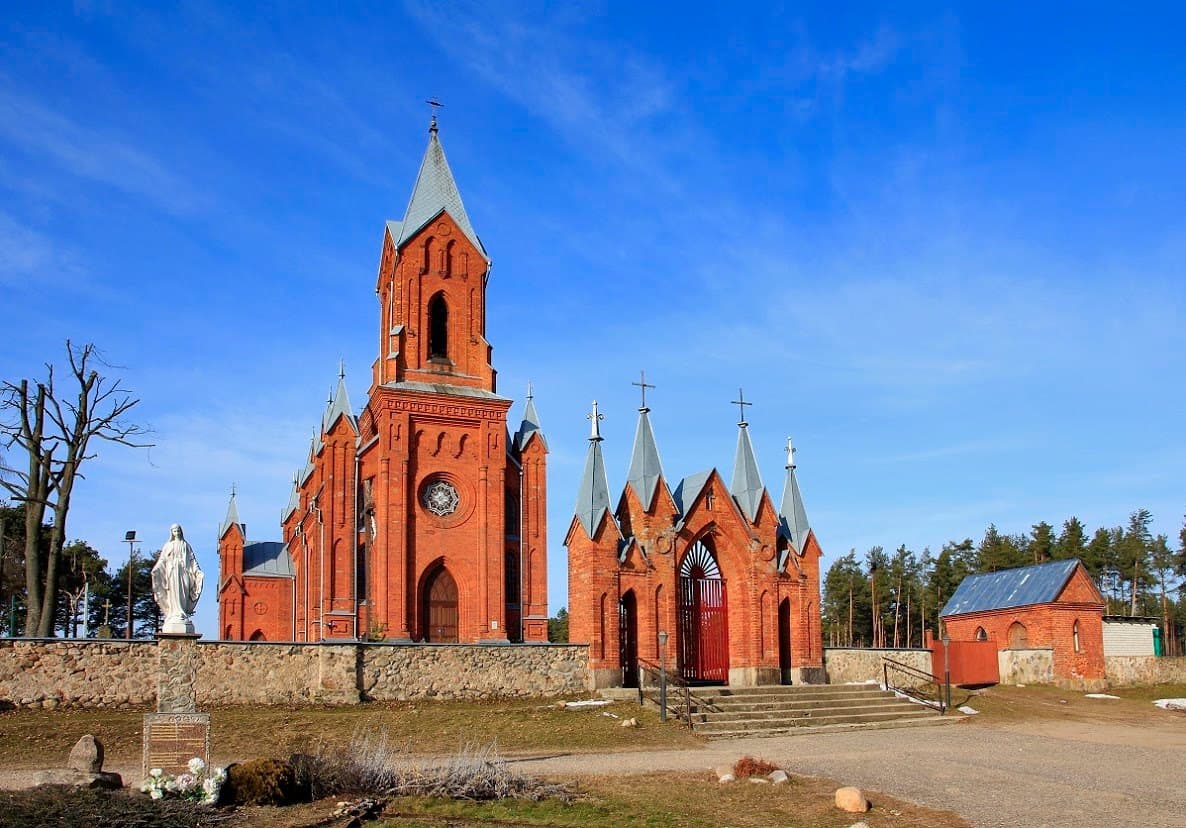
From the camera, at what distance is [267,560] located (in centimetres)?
4781

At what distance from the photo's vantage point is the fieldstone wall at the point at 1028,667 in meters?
35.1

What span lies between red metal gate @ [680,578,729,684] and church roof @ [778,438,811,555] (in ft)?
9.18

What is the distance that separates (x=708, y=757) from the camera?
18.5 metres

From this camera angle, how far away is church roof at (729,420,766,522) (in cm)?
3102

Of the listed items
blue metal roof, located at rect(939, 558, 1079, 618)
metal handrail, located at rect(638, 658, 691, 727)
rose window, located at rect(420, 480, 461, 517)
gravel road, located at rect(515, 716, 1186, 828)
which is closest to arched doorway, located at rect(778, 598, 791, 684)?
metal handrail, located at rect(638, 658, 691, 727)

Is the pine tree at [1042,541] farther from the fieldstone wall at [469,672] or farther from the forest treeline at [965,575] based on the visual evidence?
the fieldstone wall at [469,672]

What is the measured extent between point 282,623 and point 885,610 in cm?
4543

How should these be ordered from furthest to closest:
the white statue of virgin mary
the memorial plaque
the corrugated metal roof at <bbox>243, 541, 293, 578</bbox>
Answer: the corrugated metal roof at <bbox>243, 541, 293, 578</bbox> < the white statue of virgin mary < the memorial plaque

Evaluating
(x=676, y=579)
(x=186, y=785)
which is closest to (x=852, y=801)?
A: (x=186, y=785)

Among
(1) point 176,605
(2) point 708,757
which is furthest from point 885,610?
(1) point 176,605

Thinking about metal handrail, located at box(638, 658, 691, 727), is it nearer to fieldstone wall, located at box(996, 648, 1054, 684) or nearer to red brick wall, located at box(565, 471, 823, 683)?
red brick wall, located at box(565, 471, 823, 683)

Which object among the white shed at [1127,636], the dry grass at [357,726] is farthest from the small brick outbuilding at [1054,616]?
the dry grass at [357,726]

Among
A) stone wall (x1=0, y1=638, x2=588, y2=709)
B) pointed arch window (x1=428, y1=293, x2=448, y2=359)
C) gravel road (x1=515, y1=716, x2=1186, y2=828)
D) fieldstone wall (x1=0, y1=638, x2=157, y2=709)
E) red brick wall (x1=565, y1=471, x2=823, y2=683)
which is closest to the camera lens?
gravel road (x1=515, y1=716, x2=1186, y2=828)

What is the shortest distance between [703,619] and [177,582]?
56.8ft
